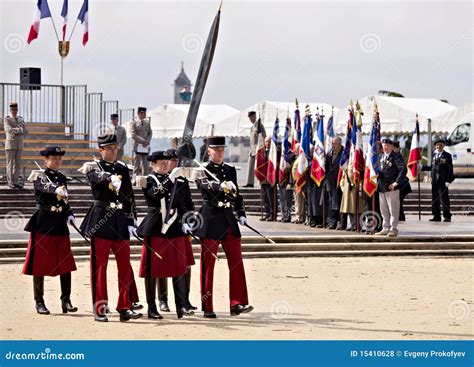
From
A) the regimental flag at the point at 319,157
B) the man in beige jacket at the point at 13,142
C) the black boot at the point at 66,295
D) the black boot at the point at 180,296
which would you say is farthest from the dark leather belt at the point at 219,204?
the man in beige jacket at the point at 13,142

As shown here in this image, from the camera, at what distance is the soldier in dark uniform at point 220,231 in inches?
457

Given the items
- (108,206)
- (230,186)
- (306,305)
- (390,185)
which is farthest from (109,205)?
(390,185)

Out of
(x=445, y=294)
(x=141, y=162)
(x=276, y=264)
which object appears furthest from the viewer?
(x=141, y=162)

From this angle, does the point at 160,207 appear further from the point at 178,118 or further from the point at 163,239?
the point at 178,118

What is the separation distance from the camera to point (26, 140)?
103 ft

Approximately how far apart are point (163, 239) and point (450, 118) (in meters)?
25.7

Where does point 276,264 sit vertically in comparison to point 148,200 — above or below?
below

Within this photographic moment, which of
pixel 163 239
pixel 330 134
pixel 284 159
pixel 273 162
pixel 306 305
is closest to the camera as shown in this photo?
pixel 163 239

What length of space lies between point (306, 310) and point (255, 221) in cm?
1097

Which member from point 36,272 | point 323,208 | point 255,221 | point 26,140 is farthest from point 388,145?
point 26,140

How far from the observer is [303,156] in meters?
21.5

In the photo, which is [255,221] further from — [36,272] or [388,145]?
[36,272]

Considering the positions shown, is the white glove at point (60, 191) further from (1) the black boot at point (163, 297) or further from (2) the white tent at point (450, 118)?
(2) the white tent at point (450, 118)

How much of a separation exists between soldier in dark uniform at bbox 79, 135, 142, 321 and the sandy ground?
0.23 meters
